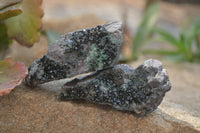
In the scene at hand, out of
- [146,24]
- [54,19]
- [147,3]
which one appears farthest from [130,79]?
[54,19]

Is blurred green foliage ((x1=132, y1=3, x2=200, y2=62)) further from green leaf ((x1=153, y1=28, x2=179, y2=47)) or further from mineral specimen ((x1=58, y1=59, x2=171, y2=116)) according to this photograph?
mineral specimen ((x1=58, y1=59, x2=171, y2=116))

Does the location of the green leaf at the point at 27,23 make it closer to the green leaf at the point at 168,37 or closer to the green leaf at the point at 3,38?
the green leaf at the point at 3,38

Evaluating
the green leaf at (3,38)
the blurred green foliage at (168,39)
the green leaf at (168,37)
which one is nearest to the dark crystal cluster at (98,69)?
the green leaf at (3,38)

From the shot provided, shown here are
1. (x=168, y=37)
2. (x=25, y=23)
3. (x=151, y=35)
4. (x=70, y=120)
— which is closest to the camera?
(x=70, y=120)

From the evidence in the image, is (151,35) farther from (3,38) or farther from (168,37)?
(3,38)

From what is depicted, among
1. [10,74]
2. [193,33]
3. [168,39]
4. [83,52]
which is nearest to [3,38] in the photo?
[10,74]

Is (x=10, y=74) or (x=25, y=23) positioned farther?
(x=25, y=23)

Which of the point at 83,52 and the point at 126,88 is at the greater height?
the point at 83,52
